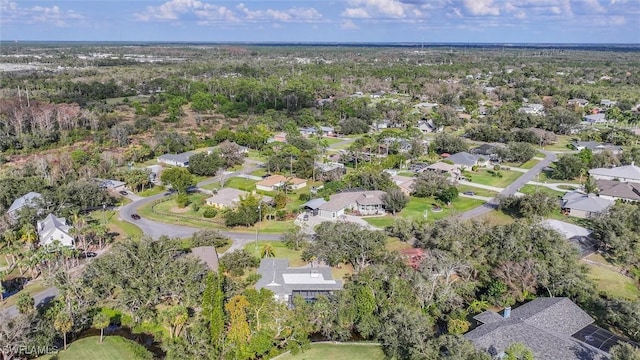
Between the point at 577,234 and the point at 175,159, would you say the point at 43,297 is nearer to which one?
the point at 175,159

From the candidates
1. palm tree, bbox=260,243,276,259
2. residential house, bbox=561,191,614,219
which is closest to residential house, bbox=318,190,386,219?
palm tree, bbox=260,243,276,259

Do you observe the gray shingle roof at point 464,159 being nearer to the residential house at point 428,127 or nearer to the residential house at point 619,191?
the residential house at point 619,191

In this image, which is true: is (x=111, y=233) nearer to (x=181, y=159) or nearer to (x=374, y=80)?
(x=181, y=159)

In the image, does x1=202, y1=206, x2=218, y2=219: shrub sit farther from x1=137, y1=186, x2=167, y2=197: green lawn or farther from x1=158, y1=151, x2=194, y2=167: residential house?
x1=158, y1=151, x2=194, y2=167: residential house

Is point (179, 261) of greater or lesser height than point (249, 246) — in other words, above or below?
above

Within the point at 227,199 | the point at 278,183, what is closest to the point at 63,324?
the point at 227,199

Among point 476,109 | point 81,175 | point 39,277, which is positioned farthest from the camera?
point 476,109

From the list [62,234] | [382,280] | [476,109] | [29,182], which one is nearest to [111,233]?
[62,234]

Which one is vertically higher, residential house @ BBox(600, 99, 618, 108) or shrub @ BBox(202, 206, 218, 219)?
residential house @ BBox(600, 99, 618, 108)
